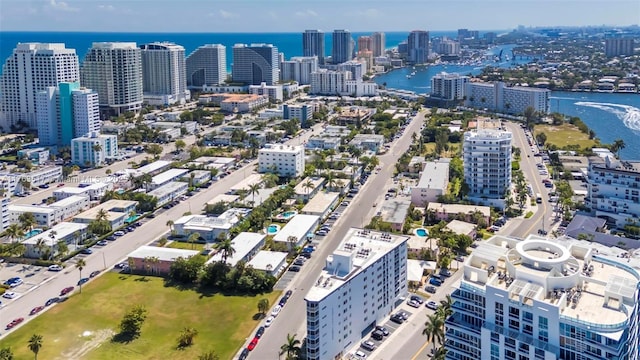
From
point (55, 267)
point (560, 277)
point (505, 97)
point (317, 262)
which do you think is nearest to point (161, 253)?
point (55, 267)

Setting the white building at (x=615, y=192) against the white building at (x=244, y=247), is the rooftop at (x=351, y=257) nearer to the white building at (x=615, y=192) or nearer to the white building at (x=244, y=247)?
the white building at (x=244, y=247)

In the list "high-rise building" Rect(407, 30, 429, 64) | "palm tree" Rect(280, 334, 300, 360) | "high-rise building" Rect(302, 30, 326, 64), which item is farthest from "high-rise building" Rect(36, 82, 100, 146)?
"high-rise building" Rect(407, 30, 429, 64)

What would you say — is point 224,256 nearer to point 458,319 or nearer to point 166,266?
point 166,266

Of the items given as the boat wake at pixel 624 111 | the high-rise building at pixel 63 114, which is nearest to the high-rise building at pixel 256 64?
the high-rise building at pixel 63 114

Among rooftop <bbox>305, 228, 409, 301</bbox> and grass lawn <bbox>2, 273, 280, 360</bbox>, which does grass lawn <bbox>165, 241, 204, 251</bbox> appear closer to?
grass lawn <bbox>2, 273, 280, 360</bbox>

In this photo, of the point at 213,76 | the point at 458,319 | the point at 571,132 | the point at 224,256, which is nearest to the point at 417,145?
the point at 571,132

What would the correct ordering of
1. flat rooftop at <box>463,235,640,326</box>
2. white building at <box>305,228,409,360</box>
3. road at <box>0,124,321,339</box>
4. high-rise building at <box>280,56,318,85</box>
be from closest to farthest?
1. flat rooftop at <box>463,235,640,326</box>
2. white building at <box>305,228,409,360</box>
3. road at <box>0,124,321,339</box>
4. high-rise building at <box>280,56,318,85</box>
